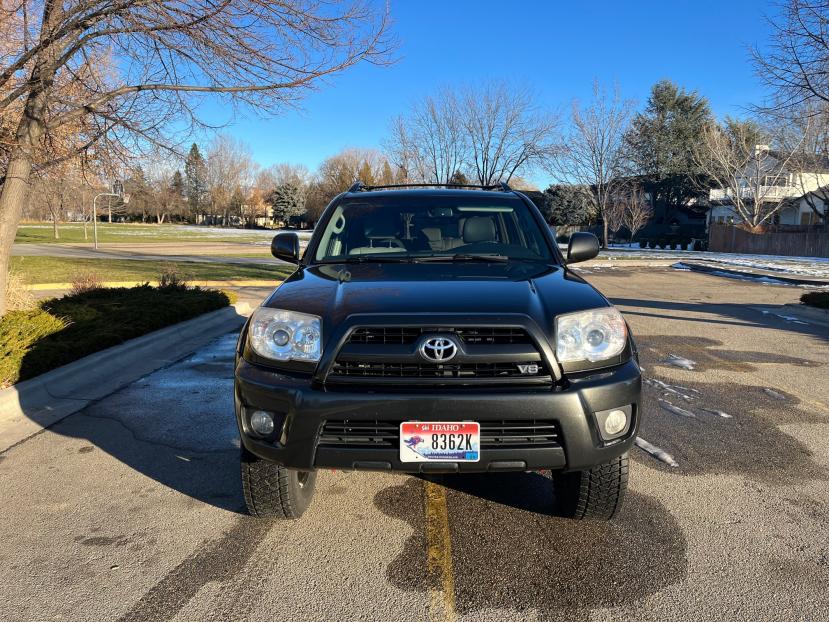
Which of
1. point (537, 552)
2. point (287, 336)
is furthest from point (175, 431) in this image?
point (537, 552)

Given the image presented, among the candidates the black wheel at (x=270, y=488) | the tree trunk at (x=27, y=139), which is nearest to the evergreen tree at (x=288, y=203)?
the tree trunk at (x=27, y=139)

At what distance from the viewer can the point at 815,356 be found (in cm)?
743

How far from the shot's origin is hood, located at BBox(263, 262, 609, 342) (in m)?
2.73

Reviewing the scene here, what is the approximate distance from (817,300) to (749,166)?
33.8m

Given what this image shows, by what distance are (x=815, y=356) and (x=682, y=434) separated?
164 inches

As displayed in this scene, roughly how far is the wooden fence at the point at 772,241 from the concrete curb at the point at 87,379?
3639 cm

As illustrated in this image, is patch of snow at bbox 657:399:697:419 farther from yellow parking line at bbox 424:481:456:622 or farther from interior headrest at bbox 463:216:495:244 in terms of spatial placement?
yellow parking line at bbox 424:481:456:622

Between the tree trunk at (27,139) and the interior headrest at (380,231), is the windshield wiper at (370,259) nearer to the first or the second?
the interior headrest at (380,231)

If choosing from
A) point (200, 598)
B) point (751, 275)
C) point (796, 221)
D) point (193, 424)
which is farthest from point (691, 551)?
point (796, 221)

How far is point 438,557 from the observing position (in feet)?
9.36

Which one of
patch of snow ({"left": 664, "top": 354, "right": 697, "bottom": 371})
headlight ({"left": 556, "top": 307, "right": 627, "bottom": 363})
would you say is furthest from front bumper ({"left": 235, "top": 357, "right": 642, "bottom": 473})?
patch of snow ({"left": 664, "top": 354, "right": 697, "bottom": 371})

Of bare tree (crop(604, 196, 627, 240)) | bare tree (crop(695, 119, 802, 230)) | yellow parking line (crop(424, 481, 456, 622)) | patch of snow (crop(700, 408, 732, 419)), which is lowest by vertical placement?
yellow parking line (crop(424, 481, 456, 622))

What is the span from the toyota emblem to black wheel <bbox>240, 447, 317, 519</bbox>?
96 centimetres

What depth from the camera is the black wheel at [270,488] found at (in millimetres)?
2941
